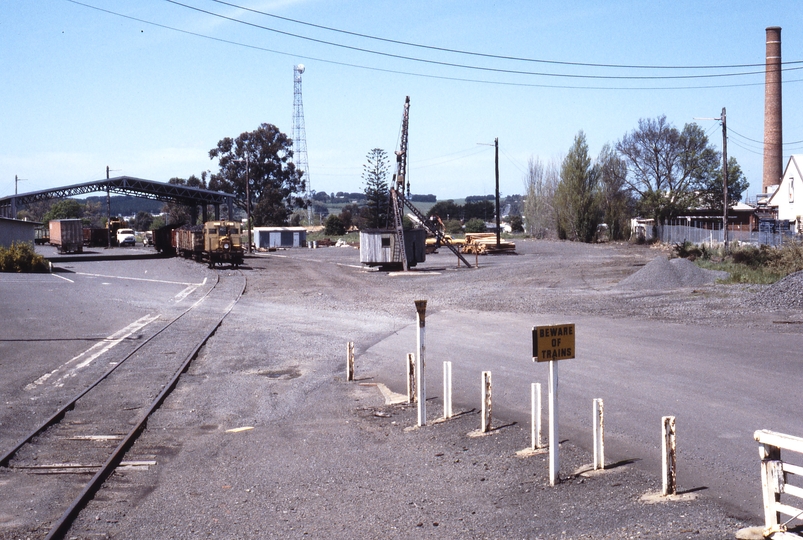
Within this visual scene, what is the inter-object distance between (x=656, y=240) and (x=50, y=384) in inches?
2758

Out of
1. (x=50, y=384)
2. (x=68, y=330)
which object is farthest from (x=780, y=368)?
(x=68, y=330)

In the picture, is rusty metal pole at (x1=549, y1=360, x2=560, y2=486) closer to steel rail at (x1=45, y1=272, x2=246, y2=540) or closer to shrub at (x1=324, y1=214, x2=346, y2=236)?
steel rail at (x1=45, y1=272, x2=246, y2=540)

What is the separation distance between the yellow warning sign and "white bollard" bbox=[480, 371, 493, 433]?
1.82m

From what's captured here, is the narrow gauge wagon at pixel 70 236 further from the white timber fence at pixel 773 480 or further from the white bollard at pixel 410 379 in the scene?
the white timber fence at pixel 773 480

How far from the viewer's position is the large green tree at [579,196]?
87.6 metres

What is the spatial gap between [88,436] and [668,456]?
22.9 ft

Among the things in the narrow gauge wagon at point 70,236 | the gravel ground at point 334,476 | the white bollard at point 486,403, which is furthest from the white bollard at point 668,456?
the narrow gauge wagon at point 70,236

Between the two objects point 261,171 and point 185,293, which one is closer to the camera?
point 185,293

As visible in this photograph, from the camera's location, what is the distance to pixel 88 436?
9.91 m

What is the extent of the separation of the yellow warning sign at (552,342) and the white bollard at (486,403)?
1.82 meters

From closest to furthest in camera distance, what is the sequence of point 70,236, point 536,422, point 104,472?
point 104,472 → point 536,422 → point 70,236

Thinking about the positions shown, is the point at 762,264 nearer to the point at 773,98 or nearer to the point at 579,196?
the point at 773,98

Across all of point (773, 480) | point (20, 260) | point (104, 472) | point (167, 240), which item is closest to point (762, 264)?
point (773, 480)

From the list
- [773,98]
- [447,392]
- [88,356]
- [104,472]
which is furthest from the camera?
[773,98]
